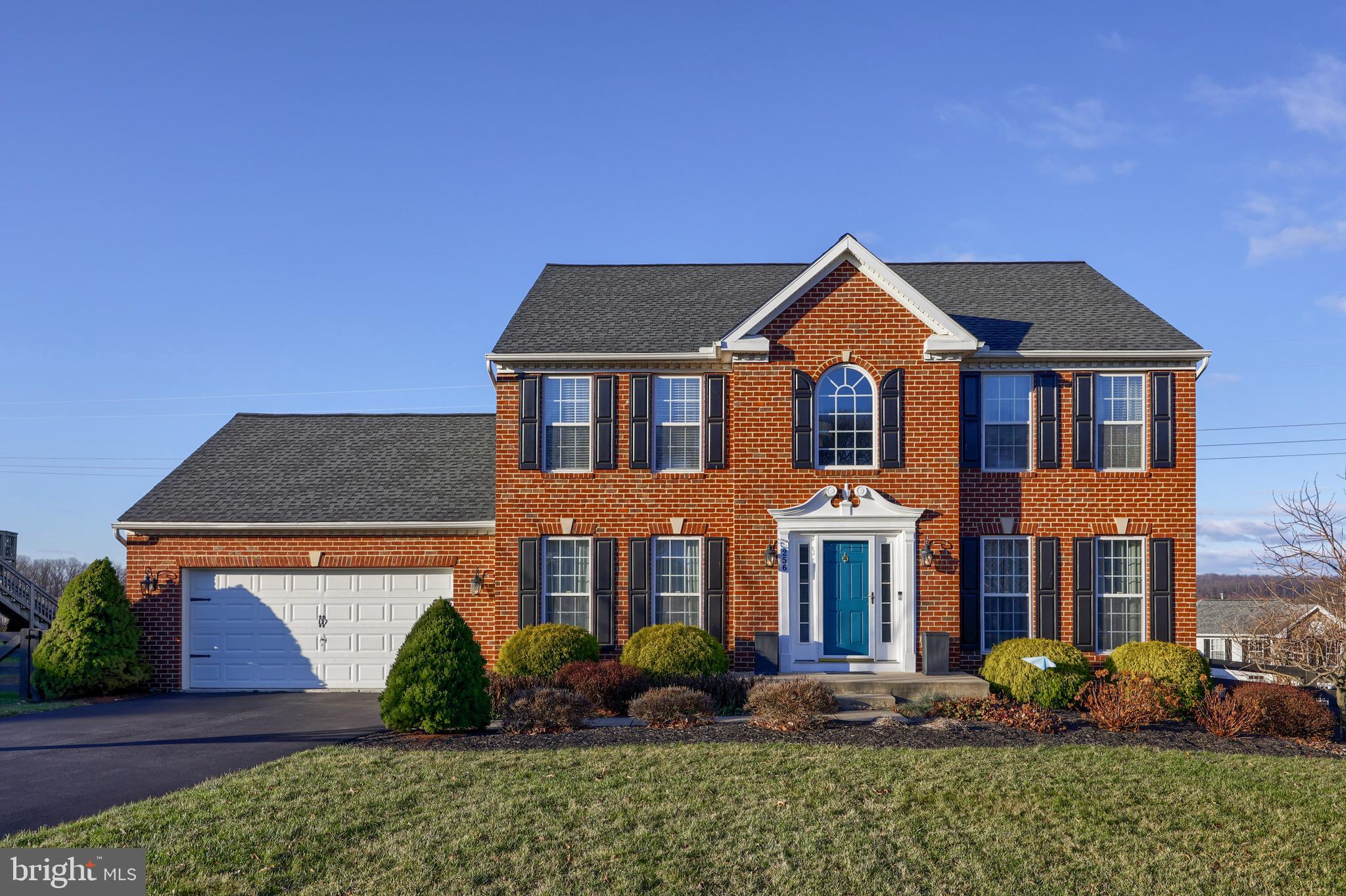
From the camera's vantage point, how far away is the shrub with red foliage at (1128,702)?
12242 millimetres

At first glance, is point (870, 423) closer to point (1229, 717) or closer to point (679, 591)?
point (679, 591)

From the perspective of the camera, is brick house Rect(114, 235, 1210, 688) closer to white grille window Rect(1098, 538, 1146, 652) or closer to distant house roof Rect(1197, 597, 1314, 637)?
white grille window Rect(1098, 538, 1146, 652)

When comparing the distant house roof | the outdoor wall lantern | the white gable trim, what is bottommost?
the distant house roof

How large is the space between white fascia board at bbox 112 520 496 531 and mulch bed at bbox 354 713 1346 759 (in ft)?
19.2

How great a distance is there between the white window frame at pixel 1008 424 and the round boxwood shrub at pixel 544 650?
294 inches

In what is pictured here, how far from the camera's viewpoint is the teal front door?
51.7ft

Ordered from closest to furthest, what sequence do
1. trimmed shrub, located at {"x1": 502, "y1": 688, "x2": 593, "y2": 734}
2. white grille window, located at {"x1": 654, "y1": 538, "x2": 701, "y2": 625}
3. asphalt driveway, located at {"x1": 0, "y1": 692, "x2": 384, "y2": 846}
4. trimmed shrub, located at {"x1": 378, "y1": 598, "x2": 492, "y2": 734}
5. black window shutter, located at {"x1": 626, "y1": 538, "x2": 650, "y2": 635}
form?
asphalt driveway, located at {"x1": 0, "y1": 692, "x2": 384, "y2": 846}
trimmed shrub, located at {"x1": 378, "y1": 598, "x2": 492, "y2": 734}
trimmed shrub, located at {"x1": 502, "y1": 688, "x2": 593, "y2": 734}
black window shutter, located at {"x1": 626, "y1": 538, "x2": 650, "y2": 635}
white grille window, located at {"x1": 654, "y1": 538, "x2": 701, "y2": 625}

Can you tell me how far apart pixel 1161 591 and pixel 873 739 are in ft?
25.7

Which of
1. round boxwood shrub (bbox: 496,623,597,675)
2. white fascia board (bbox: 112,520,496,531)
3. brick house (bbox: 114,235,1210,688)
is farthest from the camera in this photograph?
white fascia board (bbox: 112,520,496,531)

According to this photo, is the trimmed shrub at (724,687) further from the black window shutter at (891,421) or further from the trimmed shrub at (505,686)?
the black window shutter at (891,421)

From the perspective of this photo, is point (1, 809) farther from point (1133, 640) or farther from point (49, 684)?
point (1133, 640)

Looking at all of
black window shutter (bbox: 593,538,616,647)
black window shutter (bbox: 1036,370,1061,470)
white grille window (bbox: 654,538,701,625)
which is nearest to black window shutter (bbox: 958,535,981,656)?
black window shutter (bbox: 1036,370,1061,470)

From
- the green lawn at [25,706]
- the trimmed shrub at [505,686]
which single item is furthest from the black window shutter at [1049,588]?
the green lawn at [25,706]

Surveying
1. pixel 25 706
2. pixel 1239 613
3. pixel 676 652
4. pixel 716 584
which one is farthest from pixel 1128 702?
pixel 1239 613
